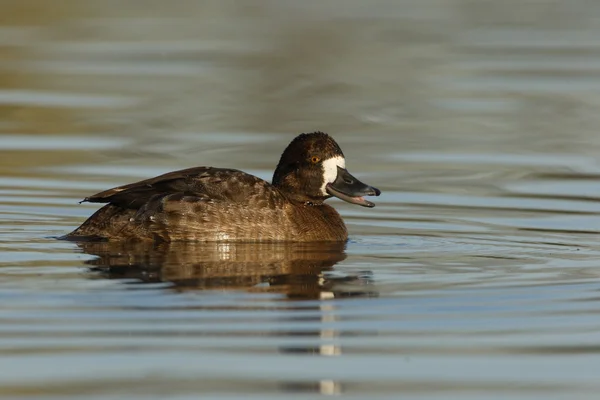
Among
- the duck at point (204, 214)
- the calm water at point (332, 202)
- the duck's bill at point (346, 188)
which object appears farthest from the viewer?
the duck's bill at point (346, 188)

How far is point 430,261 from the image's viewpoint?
881cm

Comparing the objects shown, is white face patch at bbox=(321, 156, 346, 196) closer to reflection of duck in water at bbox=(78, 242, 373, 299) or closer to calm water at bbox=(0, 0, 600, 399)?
calm water at bbox=(0, 0, 600, 399)

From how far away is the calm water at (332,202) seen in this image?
20.3 feet

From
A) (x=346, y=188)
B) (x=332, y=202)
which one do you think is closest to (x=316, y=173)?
(x=346, y=188)

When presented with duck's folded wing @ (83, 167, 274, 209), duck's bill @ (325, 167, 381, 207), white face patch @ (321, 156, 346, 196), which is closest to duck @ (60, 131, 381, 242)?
duck's folded wing @ (83, 167, 274, 209)

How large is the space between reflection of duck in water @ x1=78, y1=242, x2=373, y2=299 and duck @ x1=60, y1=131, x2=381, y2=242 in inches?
3.8

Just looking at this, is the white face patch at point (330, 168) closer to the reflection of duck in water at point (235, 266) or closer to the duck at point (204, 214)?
the duck at point (204, 214)

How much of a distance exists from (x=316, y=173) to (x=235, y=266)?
185cm

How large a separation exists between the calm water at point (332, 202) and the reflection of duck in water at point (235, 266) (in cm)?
4

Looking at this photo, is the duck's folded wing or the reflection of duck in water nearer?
the reflection of duck in water

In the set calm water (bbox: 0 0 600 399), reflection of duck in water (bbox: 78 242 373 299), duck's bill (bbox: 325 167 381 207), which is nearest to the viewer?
calm water (bbox: 0 0 600 399)

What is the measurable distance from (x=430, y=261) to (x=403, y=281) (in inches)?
31.0

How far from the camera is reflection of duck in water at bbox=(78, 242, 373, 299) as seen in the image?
311 inches

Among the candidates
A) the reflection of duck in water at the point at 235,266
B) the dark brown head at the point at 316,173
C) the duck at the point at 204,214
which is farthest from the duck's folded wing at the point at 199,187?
the dark brown head at the point at 316,173
